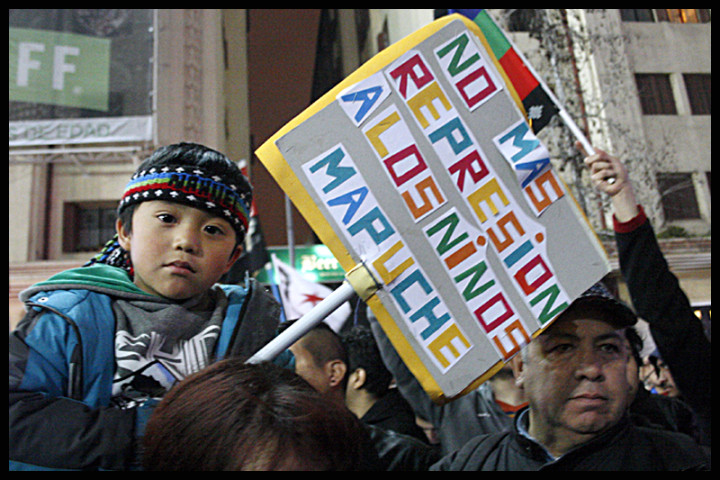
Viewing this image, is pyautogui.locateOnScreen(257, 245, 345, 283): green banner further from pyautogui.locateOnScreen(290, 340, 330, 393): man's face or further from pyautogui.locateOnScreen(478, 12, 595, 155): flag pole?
pyautogui.locateOnScreen(478, 12, 595, 155): flag pole

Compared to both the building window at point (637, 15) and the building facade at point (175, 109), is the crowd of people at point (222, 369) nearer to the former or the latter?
the building facade at point (175, 109)

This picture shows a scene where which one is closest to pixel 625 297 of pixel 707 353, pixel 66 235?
pixel 707 353

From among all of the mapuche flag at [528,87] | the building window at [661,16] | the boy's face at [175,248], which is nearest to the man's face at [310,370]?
the boy's face at [175,248]

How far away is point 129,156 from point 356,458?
1353 cm

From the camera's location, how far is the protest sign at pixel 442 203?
1.44 meters

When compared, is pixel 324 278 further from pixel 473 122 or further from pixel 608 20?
pixel 473 122

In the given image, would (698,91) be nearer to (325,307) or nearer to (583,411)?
(583,411)

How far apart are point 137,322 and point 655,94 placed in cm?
1546

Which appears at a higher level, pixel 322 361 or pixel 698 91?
pixel 698 91

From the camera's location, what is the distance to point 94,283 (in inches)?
57.6

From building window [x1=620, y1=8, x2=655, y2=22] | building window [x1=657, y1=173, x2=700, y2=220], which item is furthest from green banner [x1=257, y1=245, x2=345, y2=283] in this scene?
building window [x1=620, y1=8, x2=655, y2=22]

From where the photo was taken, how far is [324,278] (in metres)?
13.4

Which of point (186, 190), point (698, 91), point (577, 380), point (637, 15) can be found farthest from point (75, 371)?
point (637, 15)

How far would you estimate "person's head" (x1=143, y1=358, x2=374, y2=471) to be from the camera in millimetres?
1104
